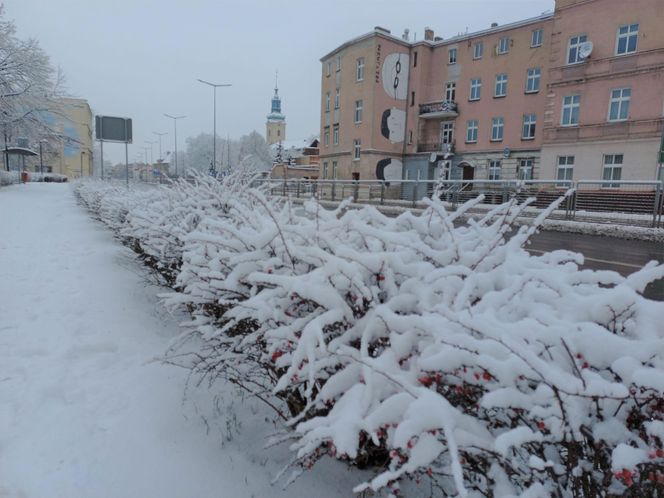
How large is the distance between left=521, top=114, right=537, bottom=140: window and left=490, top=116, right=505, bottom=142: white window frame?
143 centimetres

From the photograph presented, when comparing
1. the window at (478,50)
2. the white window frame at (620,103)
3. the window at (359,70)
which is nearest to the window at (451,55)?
the window at (478,50)

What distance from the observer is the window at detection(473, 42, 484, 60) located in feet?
103

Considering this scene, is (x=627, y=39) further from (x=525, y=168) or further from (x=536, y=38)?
(x=525, y=168)

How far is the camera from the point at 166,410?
2.86 metres

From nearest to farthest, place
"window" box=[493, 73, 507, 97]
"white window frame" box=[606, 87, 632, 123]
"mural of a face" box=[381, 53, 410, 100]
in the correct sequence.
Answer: "white window frame" box=[606, 87, 632, 123] < "window" box=[493, 73, 507, 97] < "mural of a face" box=[381, 53, 410, 100]

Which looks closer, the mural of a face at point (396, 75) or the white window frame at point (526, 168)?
the white window frame at point (526, 168)

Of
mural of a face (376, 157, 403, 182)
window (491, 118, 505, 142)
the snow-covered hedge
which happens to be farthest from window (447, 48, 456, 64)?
the snow-covered hedge

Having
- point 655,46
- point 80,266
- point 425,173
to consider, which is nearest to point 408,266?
point 80,266

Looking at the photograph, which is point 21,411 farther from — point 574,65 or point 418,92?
point 418,92

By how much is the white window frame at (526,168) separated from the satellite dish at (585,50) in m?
6.68

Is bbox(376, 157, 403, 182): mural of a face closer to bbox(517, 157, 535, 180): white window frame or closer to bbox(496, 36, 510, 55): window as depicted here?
bbox(517, 157, 535, 180): white window frame

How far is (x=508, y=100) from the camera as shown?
1188 inches

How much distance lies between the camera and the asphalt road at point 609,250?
20.9ft

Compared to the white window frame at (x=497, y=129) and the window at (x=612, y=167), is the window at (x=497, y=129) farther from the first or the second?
the window at (x=612, y=167)
